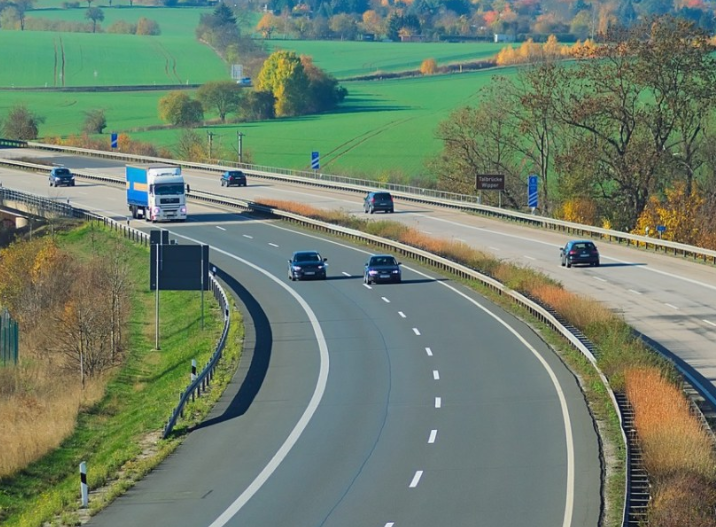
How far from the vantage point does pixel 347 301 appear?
53656mm

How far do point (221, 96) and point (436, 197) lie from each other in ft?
275

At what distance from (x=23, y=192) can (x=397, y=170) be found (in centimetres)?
4185

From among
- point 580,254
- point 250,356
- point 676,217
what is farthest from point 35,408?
point 676,217

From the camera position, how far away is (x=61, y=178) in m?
104

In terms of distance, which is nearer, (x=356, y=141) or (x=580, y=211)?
(x=580, y=211)

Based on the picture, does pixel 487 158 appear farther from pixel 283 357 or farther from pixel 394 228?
pixel 283 357

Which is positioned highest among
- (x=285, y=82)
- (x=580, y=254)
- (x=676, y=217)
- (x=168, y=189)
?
(x=580, y=254)

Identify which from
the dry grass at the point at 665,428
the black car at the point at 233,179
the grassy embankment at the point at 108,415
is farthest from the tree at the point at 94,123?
the dry grass at the point at 665,428

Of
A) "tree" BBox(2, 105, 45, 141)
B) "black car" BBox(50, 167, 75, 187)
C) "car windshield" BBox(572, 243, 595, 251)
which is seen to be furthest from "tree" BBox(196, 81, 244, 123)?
"car windshield" BBox(572, 243, 595, 251)

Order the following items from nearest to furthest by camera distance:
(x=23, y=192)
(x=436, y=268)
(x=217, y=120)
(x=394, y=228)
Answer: (x=436, y=268), (x=394, y=228), (x=23, y=192), (x=217, y=120)

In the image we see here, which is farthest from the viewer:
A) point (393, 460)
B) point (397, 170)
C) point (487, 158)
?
point (397, 170)

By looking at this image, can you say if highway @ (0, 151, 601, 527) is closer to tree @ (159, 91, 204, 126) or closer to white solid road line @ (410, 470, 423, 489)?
white solid road line @ (410, 470, 423, 489)

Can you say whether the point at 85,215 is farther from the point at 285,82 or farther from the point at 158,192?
the point at 285,82

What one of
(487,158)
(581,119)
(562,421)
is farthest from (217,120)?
(562,421)
